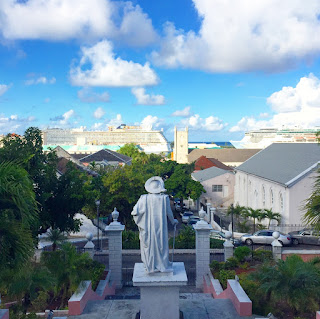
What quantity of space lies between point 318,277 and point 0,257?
8692 mm

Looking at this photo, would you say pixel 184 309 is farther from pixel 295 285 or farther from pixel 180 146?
pixel 180 146

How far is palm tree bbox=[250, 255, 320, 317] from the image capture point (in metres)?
10.7

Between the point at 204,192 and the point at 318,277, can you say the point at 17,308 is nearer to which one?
the point at 318,277

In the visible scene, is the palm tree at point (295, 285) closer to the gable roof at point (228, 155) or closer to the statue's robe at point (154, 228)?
the statue's robe at point (154, 228)

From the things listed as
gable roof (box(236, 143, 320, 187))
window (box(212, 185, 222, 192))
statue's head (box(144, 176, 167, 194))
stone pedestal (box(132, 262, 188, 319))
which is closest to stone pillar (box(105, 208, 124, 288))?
stone pedestal (box(132, 262, 188, 319))

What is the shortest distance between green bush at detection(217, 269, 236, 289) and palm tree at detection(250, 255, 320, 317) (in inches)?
113

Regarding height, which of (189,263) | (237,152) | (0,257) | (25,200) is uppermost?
(237,152)

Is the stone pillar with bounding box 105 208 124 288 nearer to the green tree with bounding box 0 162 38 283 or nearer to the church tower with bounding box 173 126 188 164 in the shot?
the green tree with bounding box 0 162 38 283

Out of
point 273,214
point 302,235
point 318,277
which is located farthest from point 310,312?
point 273,214

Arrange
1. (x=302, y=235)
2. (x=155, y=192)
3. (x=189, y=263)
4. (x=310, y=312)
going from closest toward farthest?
(x=155, y=192) → (x=310, y=312) → (x=189, y=263) → (x=302, y=235)

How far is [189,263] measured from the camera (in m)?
19.0

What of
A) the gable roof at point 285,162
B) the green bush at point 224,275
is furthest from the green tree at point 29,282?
the gable roof at point 285,162

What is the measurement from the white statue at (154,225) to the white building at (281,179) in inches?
580

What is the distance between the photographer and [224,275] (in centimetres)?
1460
